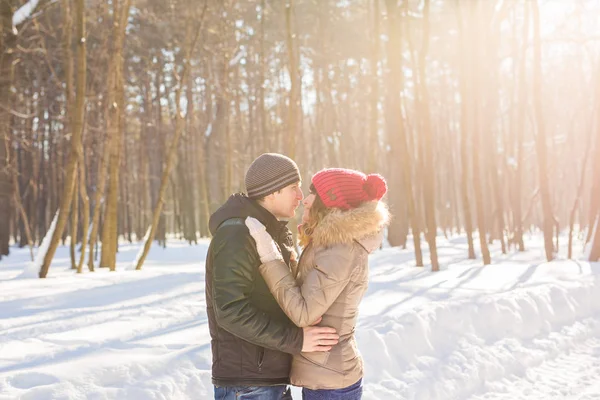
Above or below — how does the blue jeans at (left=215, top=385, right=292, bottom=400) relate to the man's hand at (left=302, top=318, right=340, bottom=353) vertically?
below

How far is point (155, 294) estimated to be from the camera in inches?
277

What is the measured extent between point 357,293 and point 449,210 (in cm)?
Result: 2879

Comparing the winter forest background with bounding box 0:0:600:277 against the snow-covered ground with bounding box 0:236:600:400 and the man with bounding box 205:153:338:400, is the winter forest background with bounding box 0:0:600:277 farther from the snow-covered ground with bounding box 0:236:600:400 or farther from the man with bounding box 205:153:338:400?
the man with bounding box 205:153:338:400

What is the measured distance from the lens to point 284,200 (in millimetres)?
2383

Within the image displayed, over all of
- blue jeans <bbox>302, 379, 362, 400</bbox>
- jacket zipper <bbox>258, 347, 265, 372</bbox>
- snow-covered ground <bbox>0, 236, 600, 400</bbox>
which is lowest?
snow-covered ground <bbox>0, 236, 600, 400</bbox>

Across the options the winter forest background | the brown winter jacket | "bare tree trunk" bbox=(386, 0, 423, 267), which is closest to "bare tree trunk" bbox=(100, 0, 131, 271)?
the winter forest background

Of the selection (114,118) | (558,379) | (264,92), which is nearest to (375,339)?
(558,379)

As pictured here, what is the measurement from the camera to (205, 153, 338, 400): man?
2105 mm

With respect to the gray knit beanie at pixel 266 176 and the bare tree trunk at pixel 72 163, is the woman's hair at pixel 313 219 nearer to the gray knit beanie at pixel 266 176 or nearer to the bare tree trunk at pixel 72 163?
the gray knit beanie at pixel 266 176

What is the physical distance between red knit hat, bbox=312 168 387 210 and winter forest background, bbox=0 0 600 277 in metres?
7.31

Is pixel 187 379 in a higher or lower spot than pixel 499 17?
lower

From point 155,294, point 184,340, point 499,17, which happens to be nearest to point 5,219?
point 155,294

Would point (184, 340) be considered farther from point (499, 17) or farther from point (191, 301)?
point (499, 17)

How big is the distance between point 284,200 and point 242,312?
1.81 feet
